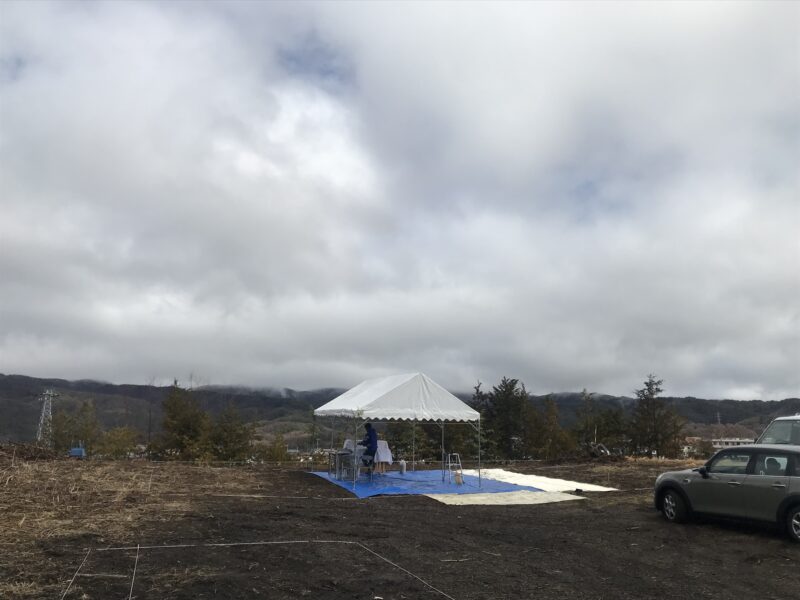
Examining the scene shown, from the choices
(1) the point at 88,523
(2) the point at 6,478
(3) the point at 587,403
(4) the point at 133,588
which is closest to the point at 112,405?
(3) the point at 587,403

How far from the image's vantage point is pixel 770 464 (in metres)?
8.56

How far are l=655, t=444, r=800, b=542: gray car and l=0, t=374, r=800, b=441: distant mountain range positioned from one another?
22.7 feet

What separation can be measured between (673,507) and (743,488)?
1320 millimetres

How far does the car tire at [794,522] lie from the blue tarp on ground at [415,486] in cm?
717

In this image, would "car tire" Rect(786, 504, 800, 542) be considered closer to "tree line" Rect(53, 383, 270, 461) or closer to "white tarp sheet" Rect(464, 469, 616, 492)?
"white tarp sheet" Rect(464, 469, 616, 492)

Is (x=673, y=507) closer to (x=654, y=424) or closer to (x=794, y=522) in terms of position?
(x=794, y=522)

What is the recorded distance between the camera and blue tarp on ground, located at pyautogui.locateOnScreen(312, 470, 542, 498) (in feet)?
47.2

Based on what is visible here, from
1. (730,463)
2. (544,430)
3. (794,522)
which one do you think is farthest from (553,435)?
(794,522)

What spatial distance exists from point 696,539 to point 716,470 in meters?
1.20

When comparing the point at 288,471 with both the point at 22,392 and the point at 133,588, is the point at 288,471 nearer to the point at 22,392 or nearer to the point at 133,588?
the point at 133,588

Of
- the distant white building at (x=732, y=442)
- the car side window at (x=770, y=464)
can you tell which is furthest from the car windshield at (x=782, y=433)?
the car side window at (x=770, y=464)

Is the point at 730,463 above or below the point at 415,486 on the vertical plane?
above

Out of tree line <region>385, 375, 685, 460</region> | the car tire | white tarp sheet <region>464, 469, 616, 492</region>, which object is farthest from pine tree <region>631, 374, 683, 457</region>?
the car tire

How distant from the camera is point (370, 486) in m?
15.4
